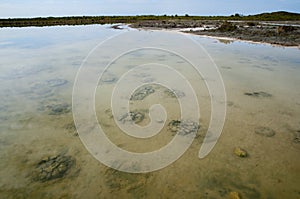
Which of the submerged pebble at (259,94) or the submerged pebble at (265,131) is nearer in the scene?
the submerged pebble at (265,131)

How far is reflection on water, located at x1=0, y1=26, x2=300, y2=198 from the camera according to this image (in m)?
2.81

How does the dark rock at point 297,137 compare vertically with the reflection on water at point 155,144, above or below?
above

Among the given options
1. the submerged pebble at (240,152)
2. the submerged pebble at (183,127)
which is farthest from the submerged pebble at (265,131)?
the submerged pebble at (183,127)

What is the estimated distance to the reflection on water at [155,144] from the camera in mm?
2807

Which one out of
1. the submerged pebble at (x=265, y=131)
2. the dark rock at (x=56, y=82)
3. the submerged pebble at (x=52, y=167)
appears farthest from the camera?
the dark rock at (x=56, y=82)

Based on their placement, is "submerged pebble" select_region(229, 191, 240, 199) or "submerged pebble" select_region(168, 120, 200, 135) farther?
"submerged pebble" select_region(168, 120, 200, 135)

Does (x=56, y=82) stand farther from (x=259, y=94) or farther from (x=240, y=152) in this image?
(x=259, y=94)

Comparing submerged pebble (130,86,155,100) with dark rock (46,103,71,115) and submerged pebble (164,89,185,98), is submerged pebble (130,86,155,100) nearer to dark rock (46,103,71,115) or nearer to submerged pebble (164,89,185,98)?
submerged pebble (164,89,185,98)

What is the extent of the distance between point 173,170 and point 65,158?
165 centimetres

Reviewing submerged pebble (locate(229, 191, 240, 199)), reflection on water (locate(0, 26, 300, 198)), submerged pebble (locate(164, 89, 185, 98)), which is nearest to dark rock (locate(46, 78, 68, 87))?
reflection on water (locate(0, 26, 300, 198))

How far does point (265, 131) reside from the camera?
157 inches

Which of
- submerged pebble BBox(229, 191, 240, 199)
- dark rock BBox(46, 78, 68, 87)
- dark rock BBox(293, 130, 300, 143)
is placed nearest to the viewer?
submerged pebble BBox(229, 191, 240, 199)

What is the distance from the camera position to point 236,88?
5887 millimetres

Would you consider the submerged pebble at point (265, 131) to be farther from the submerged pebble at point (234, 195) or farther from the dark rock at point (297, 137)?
the submerged pebble at point (234, 195)
